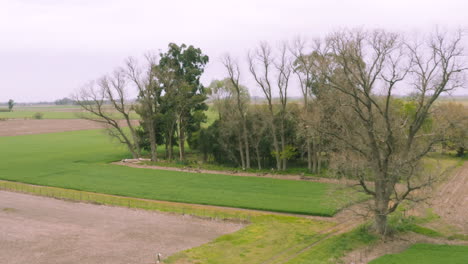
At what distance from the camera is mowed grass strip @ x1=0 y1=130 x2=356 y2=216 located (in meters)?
36.3

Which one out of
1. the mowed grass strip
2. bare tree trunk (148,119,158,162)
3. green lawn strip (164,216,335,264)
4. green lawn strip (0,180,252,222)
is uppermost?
bare tree trunk (148,119,158,162)

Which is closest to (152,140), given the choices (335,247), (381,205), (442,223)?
(335,247)

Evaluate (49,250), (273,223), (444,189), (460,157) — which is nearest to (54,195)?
(49,250)

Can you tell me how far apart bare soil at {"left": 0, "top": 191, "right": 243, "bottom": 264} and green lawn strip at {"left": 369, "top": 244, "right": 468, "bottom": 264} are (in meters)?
11.6

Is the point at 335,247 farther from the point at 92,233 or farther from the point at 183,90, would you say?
the point at 183,90

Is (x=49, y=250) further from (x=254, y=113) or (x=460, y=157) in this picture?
(x=460, y=157)

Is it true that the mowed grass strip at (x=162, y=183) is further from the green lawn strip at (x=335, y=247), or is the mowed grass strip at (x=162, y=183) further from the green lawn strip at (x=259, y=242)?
the green lawn strip at (x=335, y=247)

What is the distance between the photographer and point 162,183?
46.0 m

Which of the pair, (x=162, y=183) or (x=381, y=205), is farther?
(x=162, y=183)

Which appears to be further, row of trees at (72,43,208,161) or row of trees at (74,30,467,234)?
row of trees at (72,43,208,161)

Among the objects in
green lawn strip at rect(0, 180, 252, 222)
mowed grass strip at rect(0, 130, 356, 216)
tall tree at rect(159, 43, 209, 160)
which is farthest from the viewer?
tall tree at rect(159, 43, 209, 160)

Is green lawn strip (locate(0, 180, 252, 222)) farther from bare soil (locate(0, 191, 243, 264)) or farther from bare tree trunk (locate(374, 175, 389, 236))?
bare tree trunk (locate(374, 175, 389, 236))

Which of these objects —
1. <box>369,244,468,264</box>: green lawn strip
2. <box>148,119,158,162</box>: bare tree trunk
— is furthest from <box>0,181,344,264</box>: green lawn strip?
<box>148,119,158,162</box>: bare tree trunk

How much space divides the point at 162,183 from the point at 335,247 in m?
25.9
